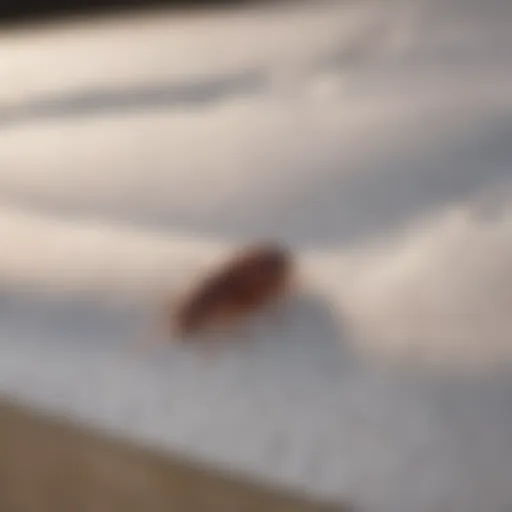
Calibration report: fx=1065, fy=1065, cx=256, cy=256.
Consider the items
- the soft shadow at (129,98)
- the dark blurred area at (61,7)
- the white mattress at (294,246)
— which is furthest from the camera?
the dark blurred area at (61,7)

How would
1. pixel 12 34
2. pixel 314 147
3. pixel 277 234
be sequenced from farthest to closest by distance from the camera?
pixel 12 34, pixel 314 147, pixel 277 234

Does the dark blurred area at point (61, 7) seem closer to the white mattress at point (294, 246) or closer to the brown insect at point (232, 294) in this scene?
the white mattress at point (294, 246)

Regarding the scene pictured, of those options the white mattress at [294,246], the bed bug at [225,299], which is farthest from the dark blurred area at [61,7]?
the bed bug at [225,299]

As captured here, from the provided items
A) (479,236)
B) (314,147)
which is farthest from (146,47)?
(479,236)

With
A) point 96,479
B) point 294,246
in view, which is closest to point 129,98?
point 294,246

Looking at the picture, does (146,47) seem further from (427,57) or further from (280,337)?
(280,337)

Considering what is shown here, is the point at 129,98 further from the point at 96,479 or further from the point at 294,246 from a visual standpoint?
the point at 96,479
